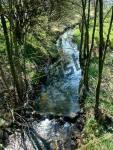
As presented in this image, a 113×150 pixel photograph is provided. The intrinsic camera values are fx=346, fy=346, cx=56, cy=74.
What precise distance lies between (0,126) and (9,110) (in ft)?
4.38

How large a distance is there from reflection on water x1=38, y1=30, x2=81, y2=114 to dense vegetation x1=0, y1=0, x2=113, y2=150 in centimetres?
52

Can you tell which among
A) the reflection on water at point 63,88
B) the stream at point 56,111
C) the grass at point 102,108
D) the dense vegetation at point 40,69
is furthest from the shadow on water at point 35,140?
the reflection on water at point 63,88

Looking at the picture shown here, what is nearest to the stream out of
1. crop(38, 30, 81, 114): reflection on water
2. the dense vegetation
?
crop(38, 30, 81, 114): reflection on water

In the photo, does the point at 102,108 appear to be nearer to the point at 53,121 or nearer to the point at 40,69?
the point at 53,121

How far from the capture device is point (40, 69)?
24.8m

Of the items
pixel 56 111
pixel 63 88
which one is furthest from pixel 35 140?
pixel 63 88

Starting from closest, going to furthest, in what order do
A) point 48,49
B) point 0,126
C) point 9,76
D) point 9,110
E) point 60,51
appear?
point 0,126 → point 9,110 → point 9,76 → point 48,49 → point 60,51

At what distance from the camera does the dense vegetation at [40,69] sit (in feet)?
50.2

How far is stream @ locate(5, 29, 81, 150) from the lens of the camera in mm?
14961

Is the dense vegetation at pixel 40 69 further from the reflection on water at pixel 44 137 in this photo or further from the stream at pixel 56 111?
the reflection on water at pixel 44 137

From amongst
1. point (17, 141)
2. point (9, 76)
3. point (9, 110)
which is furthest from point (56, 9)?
point (17, 141)

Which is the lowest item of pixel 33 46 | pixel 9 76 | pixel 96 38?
pixel 96 38

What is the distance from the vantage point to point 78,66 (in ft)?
91.1

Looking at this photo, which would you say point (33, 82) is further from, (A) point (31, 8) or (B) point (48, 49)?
(B) point (48, 49)
